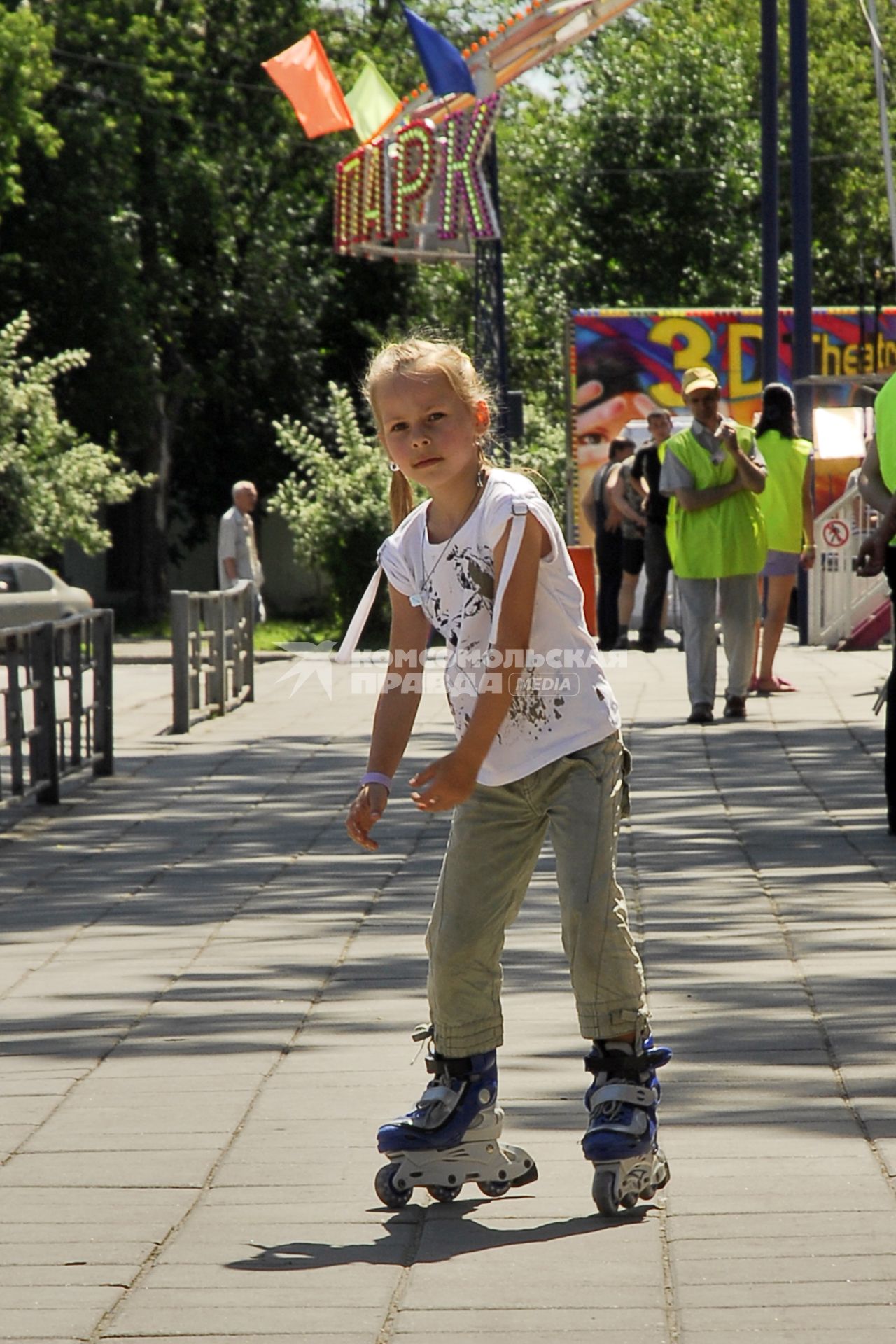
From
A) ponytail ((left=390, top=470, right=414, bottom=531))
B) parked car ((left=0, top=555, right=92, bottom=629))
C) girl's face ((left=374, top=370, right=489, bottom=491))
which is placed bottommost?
parked car ((left=0, top=555, right=92, bottom=629))

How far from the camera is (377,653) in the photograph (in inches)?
837

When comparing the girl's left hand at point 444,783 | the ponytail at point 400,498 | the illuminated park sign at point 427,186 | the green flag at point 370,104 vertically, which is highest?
the green flag at point 370,104

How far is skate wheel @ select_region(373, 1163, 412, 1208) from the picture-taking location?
391cm

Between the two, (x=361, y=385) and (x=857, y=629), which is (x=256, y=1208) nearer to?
(x=361, y=385)

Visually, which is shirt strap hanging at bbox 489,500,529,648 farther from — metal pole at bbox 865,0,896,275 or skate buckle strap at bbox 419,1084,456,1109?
metal pole at bbox 865,0,896,275

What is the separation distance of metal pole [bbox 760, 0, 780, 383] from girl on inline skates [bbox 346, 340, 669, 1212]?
62.9 feet

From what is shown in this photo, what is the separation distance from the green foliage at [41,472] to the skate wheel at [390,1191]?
24.2 meters

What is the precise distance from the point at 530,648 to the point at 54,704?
6.87 meters

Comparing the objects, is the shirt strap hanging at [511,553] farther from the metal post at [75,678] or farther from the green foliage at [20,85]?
the green foliage at [20,85]

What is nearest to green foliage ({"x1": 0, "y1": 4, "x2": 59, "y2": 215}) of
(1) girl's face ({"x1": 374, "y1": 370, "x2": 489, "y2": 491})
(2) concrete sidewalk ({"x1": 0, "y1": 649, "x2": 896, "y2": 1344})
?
(2) concrete sidewalk ({"x1": 0, "y1": 649, "x2": 896, "y2": 1344})

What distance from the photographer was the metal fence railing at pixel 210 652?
13.8 meters

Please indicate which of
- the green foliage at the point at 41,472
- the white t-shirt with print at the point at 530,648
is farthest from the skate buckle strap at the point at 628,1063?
the green foliage at the point at 41,472

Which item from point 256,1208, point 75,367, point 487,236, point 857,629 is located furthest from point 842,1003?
point 75,367

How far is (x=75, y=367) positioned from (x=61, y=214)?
2.47 m
